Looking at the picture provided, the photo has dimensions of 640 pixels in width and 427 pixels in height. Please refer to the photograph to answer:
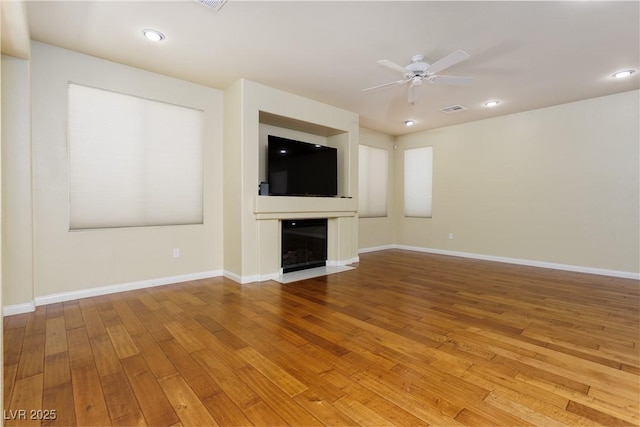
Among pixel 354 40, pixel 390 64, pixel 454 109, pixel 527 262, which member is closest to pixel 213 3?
pixel 354 40

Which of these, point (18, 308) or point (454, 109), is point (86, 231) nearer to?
point (18, 308)

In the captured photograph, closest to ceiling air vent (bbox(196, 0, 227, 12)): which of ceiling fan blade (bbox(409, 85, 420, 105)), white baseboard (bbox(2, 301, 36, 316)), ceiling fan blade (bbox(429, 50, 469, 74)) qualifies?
ceiling fan blade (bbox(429, 50, 469, 74))

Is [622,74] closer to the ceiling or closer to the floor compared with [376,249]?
closer to the ceiling

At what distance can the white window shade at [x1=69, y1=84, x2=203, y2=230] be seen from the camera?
336 cm

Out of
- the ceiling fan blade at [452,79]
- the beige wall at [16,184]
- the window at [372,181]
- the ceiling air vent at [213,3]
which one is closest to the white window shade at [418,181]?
the window at [372,181]

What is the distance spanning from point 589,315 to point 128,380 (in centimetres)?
388

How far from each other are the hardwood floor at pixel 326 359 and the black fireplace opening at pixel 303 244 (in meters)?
1.09

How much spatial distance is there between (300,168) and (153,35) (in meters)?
2.42

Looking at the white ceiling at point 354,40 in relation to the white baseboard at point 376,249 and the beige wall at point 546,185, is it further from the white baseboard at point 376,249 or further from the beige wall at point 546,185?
the white baseboard at point 376,249

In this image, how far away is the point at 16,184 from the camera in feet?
9.34

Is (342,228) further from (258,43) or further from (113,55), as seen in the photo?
(113,55)

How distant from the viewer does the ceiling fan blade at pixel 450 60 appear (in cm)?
282

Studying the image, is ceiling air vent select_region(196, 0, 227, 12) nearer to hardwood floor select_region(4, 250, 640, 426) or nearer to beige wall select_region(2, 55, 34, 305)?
beige wall select_region(2, 55, 34, 305)

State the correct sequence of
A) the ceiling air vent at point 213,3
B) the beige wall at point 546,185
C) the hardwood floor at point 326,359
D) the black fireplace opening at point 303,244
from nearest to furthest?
the hardwood floor at point 326,359, the ceiling air vent at point 213,3, the beige wall at point 546,185, the black fireplace opening at point 303,244
